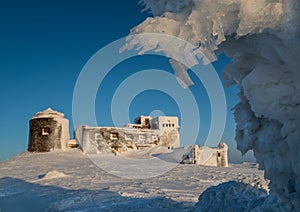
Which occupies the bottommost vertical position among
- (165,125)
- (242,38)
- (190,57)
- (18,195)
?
(18,195)

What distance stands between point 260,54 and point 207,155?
73.7ft

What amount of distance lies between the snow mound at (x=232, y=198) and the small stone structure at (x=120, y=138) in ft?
74.2

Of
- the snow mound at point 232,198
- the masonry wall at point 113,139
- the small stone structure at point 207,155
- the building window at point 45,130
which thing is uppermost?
the building window at point 45,130

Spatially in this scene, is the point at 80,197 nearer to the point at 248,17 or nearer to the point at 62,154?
the point at 248,17

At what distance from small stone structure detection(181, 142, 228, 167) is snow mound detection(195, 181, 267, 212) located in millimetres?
17190

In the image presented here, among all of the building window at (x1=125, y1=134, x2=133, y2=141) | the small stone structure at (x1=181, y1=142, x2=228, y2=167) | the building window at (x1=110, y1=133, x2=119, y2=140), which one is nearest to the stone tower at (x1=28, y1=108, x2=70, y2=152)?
the building window at (x1=110, y1=133, x2=119, y2=140)

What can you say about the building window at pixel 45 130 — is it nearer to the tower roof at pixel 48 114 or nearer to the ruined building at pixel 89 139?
the ruined building at pixel 89 139

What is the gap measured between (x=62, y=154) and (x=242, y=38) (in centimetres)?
2453

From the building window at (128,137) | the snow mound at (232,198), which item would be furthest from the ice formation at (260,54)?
the building window at (128,137)

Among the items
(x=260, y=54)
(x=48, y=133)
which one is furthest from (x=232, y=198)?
(x=48, y=133)

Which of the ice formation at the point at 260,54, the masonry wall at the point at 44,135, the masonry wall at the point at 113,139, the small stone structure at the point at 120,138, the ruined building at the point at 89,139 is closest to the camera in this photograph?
the ice formation at the point at 260,54

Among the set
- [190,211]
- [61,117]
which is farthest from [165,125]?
[190,211]

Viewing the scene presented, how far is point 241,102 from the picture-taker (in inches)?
162

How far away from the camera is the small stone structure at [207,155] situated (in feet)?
76.2
